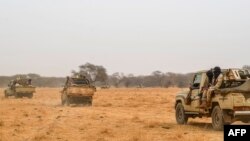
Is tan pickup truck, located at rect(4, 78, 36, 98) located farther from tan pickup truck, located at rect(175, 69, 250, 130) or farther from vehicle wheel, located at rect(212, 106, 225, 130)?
vehicle wheel, located at rect(212, 106, 225, 130)

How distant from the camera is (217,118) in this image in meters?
16.5

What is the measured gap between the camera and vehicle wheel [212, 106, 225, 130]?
16.0 m

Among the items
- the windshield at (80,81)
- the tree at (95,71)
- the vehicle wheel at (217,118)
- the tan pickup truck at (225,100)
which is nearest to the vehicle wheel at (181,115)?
the tan pickup truck at (225,100)

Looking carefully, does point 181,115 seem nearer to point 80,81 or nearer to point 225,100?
point 225,100

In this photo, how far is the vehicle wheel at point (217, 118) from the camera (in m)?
16.0

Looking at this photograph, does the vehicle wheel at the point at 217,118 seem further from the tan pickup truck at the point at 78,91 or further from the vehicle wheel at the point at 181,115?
the tan pickup truck at the point at 78,91

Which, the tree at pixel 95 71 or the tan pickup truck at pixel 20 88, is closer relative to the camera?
the tan pickup truck at pixel 20 88

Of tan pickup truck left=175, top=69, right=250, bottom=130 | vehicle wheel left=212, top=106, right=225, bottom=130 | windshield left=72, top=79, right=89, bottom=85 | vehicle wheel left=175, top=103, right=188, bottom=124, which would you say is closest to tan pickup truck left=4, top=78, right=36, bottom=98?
windshield left=72, top=79, right=89, bottom=85

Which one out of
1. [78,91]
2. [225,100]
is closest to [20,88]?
[78,91]

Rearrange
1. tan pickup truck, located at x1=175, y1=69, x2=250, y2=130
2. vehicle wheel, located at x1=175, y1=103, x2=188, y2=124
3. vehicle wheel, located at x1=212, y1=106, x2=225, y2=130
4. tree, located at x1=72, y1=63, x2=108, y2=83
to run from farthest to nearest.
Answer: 1. tree, located at x1=72, y1=63, x2=108, y2=83
2. vehicle wheel, located at x1=175, y1=103, x2=188, y2=124
3. vehicle wheel, located at x1=212, y1=106, x2=225, y2=130
4. tan pickup truck, located at x1=175, y1=69, x2=250, y2=130

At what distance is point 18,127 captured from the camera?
1800cm

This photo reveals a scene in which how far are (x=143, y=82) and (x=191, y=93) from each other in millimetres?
127516

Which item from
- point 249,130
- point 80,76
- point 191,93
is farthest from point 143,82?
point 249,130

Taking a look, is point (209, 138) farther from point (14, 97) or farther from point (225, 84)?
point (14, 97)
